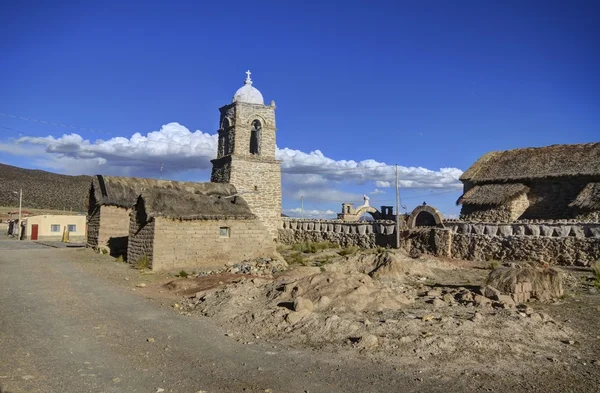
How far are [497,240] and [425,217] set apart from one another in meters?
7.33

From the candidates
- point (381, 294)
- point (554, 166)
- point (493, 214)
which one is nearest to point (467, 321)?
point (381, 294)

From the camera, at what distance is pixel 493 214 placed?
2783cm

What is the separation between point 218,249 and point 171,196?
2994 millimetres

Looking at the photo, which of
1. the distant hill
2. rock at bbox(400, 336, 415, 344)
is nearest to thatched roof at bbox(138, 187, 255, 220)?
rock at bbox(400, 336, 415, 344)

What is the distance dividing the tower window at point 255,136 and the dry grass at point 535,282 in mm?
24282

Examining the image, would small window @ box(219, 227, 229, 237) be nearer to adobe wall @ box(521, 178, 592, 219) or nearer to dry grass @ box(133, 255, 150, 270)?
dry grass @ box(133, 255, 150, 270)

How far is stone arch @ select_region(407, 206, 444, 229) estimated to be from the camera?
24078mm

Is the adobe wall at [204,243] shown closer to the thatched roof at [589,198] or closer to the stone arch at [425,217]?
the stone arch at [425,217]

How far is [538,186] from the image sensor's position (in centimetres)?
2758

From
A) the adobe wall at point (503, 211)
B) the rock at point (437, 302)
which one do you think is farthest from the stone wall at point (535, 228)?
A: the rock at point (437, 302)

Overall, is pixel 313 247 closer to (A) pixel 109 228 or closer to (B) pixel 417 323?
(A) pixel 109 228

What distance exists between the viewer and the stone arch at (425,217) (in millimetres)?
24078

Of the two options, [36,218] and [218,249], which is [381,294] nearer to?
[218,249]

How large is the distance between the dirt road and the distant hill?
228 ft
